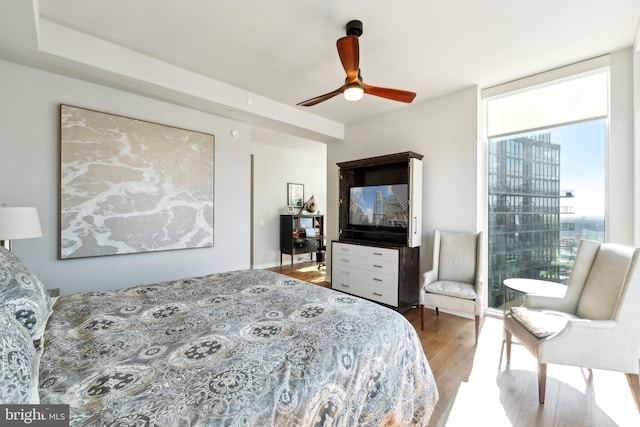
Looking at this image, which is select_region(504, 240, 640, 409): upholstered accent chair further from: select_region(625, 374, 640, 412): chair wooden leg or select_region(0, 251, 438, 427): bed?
select_region(0, 251, 438, 427): bed

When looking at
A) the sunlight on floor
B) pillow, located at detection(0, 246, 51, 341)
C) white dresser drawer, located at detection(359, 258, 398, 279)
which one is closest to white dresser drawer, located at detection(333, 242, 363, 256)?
white dresser drawer, located at detection(359, 258, 398, 279)

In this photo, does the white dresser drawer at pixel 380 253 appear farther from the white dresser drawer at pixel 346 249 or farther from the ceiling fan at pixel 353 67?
the ceiling fan at pixel 353 67

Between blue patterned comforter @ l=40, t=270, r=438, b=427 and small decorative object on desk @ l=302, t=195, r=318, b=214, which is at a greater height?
small decorative object on desk @ l=302, t=195, r=318, b=214

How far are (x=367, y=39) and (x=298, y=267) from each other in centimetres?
Result: 460

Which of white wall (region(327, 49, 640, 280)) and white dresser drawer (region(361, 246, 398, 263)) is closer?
white wall (region(327, 49, 640, 280))

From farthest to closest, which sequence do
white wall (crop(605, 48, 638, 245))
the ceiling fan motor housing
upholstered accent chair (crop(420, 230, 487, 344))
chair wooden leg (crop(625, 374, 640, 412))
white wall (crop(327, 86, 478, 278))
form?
1. white wall (crop(327, 86, 478, 278))
2. upholstered accent chair (crop(420, 230, 487, 344))
3. white wall (crop(605, 48, 638, 245))
4. the ceiling fan motor housing
5. chair wooden leg (crop(625, 374, 640, 412))

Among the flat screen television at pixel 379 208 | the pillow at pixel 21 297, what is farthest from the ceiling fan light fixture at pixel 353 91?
the pillow at pixel 21 297

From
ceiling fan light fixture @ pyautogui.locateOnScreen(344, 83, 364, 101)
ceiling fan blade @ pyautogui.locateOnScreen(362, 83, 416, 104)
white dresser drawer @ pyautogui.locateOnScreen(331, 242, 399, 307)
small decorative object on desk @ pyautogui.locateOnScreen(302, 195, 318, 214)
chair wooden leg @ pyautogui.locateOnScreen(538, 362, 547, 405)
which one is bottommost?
chair wooden leg @ pyautogui.locateOnScreen(538, 362, 547, 405)

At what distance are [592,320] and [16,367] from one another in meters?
2.89

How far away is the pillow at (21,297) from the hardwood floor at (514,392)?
6.78 feet

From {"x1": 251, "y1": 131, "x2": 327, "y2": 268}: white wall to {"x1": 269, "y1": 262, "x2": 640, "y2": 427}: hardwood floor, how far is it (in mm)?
4016

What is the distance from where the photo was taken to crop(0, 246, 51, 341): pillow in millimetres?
1116

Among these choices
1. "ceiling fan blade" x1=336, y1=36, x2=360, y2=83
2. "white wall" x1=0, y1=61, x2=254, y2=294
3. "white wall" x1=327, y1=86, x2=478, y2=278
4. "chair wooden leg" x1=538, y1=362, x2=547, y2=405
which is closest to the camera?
"chair wooden leg" x1=538, y1=362, x2=547, y2=405

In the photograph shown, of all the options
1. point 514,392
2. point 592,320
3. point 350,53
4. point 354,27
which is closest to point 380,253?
point 514,392
